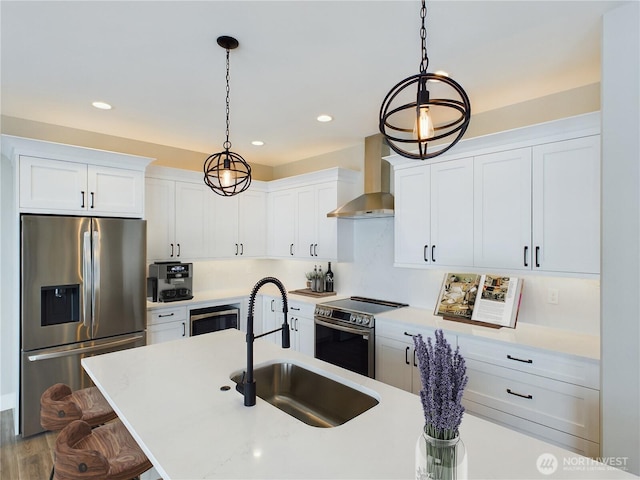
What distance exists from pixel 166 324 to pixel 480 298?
10.2 feet

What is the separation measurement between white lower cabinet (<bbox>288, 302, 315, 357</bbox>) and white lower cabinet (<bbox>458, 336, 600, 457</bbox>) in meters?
1.68

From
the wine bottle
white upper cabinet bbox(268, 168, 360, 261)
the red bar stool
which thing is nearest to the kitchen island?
the red bar stool

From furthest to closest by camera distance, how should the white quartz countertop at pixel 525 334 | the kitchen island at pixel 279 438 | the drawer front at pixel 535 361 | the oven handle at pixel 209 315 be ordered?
the oven handle at pixel 209 315 < the white quartz countertop at pixel 525 334 < the drawer front at pixel 535 361 < the kitchen island at pixel 279 438

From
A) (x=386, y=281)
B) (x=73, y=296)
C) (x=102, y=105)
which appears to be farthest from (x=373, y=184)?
(x=73, y=296)

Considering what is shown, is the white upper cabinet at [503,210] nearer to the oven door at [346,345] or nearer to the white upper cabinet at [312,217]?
the oven door at [346,345]

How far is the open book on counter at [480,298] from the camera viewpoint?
8.98ft

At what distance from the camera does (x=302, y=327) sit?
12.9 feet

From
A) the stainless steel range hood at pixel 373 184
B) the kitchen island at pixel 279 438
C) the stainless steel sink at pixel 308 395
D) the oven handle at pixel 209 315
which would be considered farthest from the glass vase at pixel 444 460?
the oven handle at pixel 209 315

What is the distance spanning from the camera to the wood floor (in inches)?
94.3

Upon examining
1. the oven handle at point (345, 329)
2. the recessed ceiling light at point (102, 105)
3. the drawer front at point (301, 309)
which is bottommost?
the oven handle at point (345, 329)

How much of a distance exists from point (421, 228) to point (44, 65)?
3.07 metres

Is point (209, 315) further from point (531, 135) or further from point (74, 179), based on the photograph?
point (531, 135)

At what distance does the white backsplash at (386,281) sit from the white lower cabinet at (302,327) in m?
0.62

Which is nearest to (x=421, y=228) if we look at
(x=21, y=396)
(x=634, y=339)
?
(x=634, y=339)
